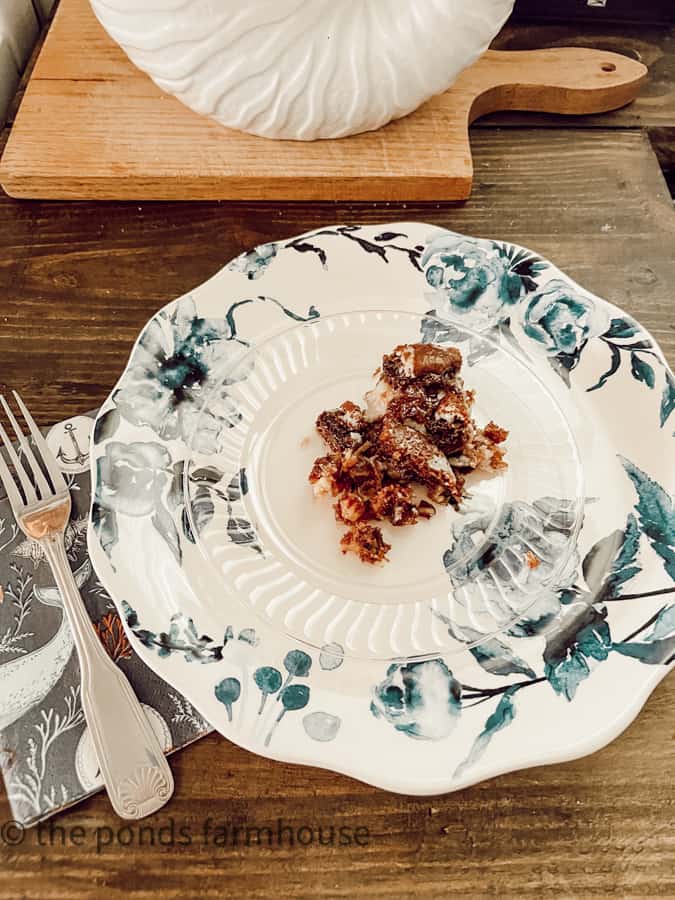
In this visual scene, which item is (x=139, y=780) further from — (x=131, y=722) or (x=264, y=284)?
(x=264, y=284)

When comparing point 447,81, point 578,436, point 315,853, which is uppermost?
point 447,81

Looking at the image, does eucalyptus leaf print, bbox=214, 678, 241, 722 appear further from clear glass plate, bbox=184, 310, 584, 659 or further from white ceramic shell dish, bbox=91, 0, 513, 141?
white ceramic shell dish, bbox=91, 0, 513, 141

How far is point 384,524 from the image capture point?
2.02 ft

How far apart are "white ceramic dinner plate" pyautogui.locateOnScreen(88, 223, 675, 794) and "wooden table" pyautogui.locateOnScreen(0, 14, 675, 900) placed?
52 millimetres

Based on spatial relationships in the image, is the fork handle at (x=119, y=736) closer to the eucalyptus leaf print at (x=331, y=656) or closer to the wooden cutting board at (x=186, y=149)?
the eucalyptus leaf print at (x=331, y=656)

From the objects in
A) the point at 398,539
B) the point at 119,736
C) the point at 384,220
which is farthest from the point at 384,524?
the point at 384,220

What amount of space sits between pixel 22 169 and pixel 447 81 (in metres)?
0.42

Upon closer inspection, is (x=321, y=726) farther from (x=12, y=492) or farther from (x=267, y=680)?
(x=12, y=492)

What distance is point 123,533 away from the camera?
1.91 feet

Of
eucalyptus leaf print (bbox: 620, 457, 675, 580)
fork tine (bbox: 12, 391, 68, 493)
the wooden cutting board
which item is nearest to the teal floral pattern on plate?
eucalyptus leaf print (bbox: 620, 457, 675, 580)

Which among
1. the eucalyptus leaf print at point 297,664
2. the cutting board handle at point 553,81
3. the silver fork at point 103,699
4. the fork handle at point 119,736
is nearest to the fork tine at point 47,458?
the silver fork at point 103,699

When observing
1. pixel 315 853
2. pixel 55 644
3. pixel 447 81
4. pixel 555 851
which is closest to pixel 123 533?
pixel 55 644

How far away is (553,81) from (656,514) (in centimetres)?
53

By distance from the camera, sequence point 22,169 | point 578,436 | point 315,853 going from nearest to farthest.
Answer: point 315,853 < point 578,436 < point 22,169
